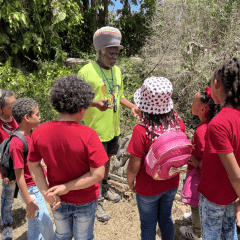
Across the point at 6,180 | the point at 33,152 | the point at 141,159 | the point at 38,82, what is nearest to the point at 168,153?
the point at 141,159

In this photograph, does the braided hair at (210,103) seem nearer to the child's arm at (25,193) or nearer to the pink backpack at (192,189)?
the pink backpack at (192,189)

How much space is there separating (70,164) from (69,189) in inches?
6.8

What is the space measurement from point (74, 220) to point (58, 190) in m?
0.38

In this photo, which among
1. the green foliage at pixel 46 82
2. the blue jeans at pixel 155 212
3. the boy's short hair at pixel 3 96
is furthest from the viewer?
the green foliage at pixel 46 82

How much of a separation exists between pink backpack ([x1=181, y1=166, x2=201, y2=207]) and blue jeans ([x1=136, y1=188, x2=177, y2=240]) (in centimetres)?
19

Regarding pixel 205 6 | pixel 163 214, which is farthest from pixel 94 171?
pixel 205 6

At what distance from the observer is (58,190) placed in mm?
1427

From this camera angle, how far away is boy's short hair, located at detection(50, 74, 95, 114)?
4.68ft

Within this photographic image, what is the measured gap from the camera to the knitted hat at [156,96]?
61.1 inches

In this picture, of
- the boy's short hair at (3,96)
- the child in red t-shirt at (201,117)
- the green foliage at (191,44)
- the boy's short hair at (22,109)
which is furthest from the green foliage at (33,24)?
the child in red t-shirt at (201,117)

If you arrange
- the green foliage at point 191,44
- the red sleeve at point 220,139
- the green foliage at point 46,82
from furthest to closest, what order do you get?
the green foliage at point 46,82 < the green foliage at point 191,44 < the red sleeve at point 220,139

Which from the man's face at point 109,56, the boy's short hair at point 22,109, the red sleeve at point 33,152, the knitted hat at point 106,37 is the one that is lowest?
the red sleeve at point 33,152

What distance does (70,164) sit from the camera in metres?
1.46

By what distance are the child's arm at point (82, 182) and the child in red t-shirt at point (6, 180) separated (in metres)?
1.05
